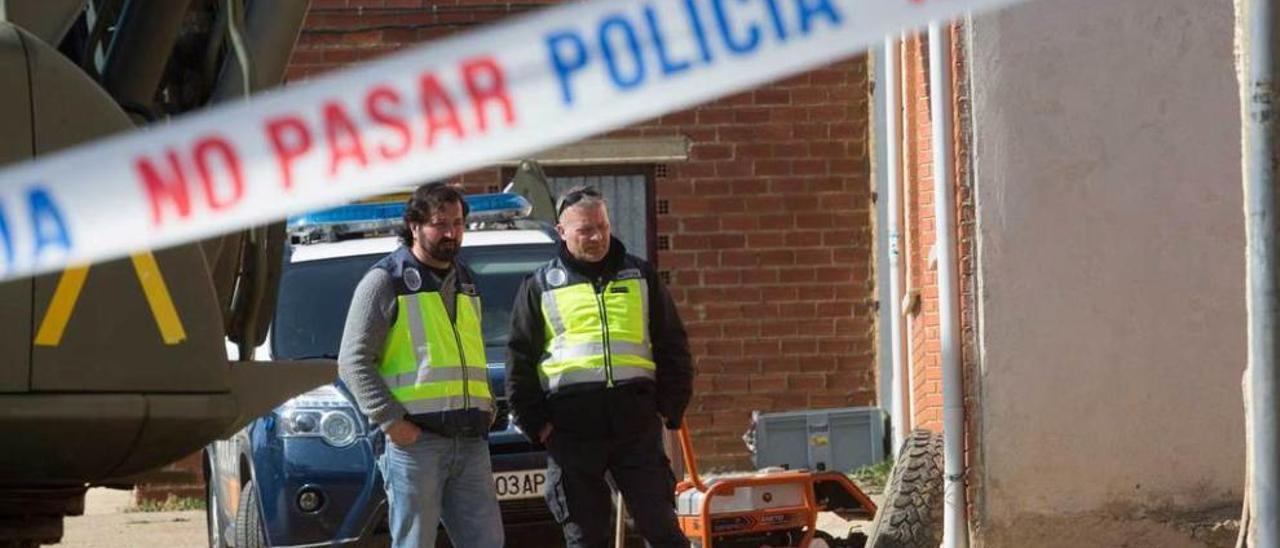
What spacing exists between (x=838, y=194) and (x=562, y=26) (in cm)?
1225

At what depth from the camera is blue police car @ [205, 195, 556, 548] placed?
31.7 ft

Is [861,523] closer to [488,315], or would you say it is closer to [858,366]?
[488,315]

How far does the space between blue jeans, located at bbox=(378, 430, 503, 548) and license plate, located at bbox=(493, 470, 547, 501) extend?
1551 millimetres

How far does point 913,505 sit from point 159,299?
7284mm

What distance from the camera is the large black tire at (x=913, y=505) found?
32.7ft

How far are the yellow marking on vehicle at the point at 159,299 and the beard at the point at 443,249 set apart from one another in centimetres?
528

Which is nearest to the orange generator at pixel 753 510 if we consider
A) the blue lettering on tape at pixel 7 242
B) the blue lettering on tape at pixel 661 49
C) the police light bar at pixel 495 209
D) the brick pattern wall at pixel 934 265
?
the brick pattern wall at pixel 934 265

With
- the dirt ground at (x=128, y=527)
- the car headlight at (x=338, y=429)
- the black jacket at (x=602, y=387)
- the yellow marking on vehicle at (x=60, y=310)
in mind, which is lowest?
the dirt ground at (x=128, y=527)

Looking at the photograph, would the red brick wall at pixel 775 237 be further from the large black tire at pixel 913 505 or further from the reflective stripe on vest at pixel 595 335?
the reflective stripe on vest at pixel 595 335

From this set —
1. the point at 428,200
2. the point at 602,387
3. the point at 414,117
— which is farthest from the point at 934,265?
the point at 414,117

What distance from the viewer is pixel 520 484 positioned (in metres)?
Result: 9.95

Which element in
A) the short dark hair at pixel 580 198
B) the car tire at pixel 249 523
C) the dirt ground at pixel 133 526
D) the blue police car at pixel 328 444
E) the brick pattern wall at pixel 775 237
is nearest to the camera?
the short dark hair at pixel 580 198

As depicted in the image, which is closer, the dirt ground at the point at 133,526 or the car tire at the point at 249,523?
the car tire at the point at 249,523

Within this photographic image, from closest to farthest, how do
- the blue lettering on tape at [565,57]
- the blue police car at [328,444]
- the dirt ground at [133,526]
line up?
the blue lettering on tape at [565,57]
the blue police car at [328,444]
the dirt ground at [133,526]
